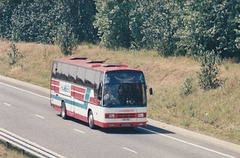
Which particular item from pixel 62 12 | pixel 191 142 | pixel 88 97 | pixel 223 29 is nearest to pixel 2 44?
pixel 62 12

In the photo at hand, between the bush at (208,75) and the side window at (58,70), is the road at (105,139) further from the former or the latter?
the bush at (208,75)

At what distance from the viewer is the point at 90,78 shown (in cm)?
2436

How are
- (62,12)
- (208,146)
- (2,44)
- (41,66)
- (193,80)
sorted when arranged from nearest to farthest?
(208,146) < (193,80) < (41,66) < (62,12) < (2,44)

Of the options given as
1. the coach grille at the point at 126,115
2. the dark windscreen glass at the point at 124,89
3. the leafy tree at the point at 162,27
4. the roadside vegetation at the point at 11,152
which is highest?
the leafy tree at the point at 162,27

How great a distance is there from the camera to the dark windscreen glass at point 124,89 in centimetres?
2302

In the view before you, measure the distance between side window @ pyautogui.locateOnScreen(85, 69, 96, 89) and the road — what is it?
2.12m

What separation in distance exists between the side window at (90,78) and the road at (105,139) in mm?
2123

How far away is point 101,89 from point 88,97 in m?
1.51

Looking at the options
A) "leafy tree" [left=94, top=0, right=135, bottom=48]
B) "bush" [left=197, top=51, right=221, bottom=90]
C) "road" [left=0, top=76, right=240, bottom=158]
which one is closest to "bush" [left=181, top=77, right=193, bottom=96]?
"bush" [left=197, top=51, right=221, bottom=90]

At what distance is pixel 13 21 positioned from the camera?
59.5 metres

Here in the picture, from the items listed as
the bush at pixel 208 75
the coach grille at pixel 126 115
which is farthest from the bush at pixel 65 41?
the coach grille at pixel 126 115

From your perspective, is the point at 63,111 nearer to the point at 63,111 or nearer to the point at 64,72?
the point at 63,111

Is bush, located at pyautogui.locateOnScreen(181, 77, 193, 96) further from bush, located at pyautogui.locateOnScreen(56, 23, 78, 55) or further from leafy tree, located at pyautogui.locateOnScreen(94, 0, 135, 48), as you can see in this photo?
bush, located at pyautogui.locateOnScreen(56, 23, 78, 55)

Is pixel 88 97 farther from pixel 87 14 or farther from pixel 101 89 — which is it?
pixel 87 14
